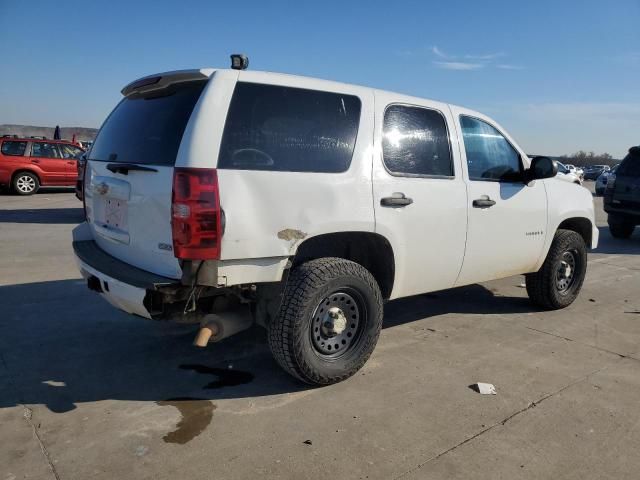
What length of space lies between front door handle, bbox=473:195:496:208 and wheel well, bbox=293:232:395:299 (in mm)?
1015

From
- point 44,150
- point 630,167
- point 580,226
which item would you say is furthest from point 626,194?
point 44,150

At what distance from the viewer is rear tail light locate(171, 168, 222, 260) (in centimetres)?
292

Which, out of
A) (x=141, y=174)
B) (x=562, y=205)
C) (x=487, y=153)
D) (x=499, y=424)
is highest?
(x=487, y=153)

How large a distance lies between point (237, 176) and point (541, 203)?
3.24 meters

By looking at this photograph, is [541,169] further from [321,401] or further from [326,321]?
[321,401]

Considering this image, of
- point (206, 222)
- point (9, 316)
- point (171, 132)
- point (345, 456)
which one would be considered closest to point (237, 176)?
point (206, 222)

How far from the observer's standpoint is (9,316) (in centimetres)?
483

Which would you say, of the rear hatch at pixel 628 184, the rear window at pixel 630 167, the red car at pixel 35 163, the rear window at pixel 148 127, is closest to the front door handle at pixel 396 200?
the rear window at pixel 148 127

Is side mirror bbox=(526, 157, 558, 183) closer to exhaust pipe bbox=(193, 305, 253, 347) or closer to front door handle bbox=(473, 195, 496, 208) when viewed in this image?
front door handle bbox=(473, 195, 496, 208)

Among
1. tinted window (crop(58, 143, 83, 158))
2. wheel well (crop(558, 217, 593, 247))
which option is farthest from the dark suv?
tinted window (crop(58, 143, 83, 158))

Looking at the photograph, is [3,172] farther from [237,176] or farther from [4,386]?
[237,176]

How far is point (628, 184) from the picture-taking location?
1053 centimetres

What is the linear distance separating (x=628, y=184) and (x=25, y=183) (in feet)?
52.6

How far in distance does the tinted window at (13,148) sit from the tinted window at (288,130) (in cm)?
1512
